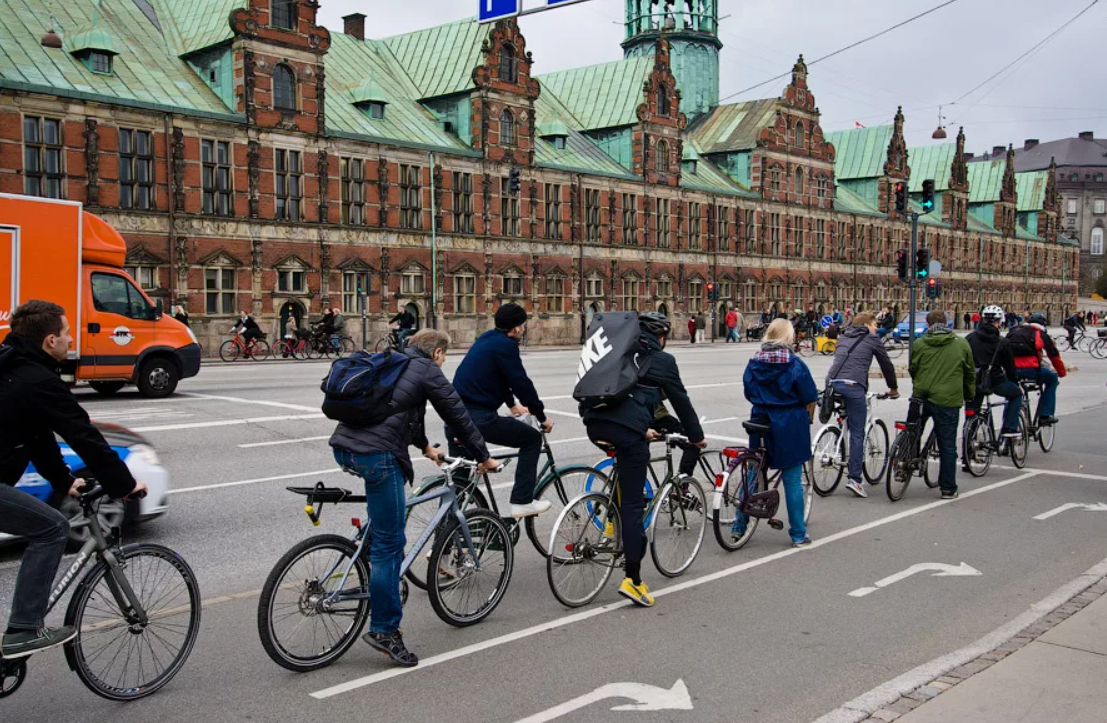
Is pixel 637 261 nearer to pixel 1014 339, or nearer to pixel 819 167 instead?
pixel 819 167

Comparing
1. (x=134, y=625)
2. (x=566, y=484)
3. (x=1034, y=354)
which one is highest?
(x=1034, y=354)

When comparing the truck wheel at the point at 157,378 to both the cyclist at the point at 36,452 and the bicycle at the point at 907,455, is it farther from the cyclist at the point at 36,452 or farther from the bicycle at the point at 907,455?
the cyclist at the point at 36,452

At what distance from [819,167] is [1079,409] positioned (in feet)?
171

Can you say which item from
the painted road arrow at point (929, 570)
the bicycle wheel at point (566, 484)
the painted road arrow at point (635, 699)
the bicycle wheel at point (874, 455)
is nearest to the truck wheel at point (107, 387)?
the bicycle wheel at point (874, 455)

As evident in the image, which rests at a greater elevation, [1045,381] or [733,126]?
[733,126]

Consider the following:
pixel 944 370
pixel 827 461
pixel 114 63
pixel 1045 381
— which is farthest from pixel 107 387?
pixel 114 63

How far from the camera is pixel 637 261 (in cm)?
5612

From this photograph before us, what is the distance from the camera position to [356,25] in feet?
172

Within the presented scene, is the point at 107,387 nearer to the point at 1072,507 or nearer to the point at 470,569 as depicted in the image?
the point at 470,569

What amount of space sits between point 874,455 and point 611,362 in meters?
5.83

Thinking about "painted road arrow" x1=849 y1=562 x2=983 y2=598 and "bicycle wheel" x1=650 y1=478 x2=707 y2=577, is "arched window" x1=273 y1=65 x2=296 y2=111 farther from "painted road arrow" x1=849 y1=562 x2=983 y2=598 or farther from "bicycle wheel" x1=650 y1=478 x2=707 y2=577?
"painted road arrow" x1=849 y1=562 x2=983 y2=598

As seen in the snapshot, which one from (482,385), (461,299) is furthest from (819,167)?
(482,385)

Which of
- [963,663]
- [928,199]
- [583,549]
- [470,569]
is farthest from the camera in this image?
[928,199]

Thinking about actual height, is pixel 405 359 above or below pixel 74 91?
below
